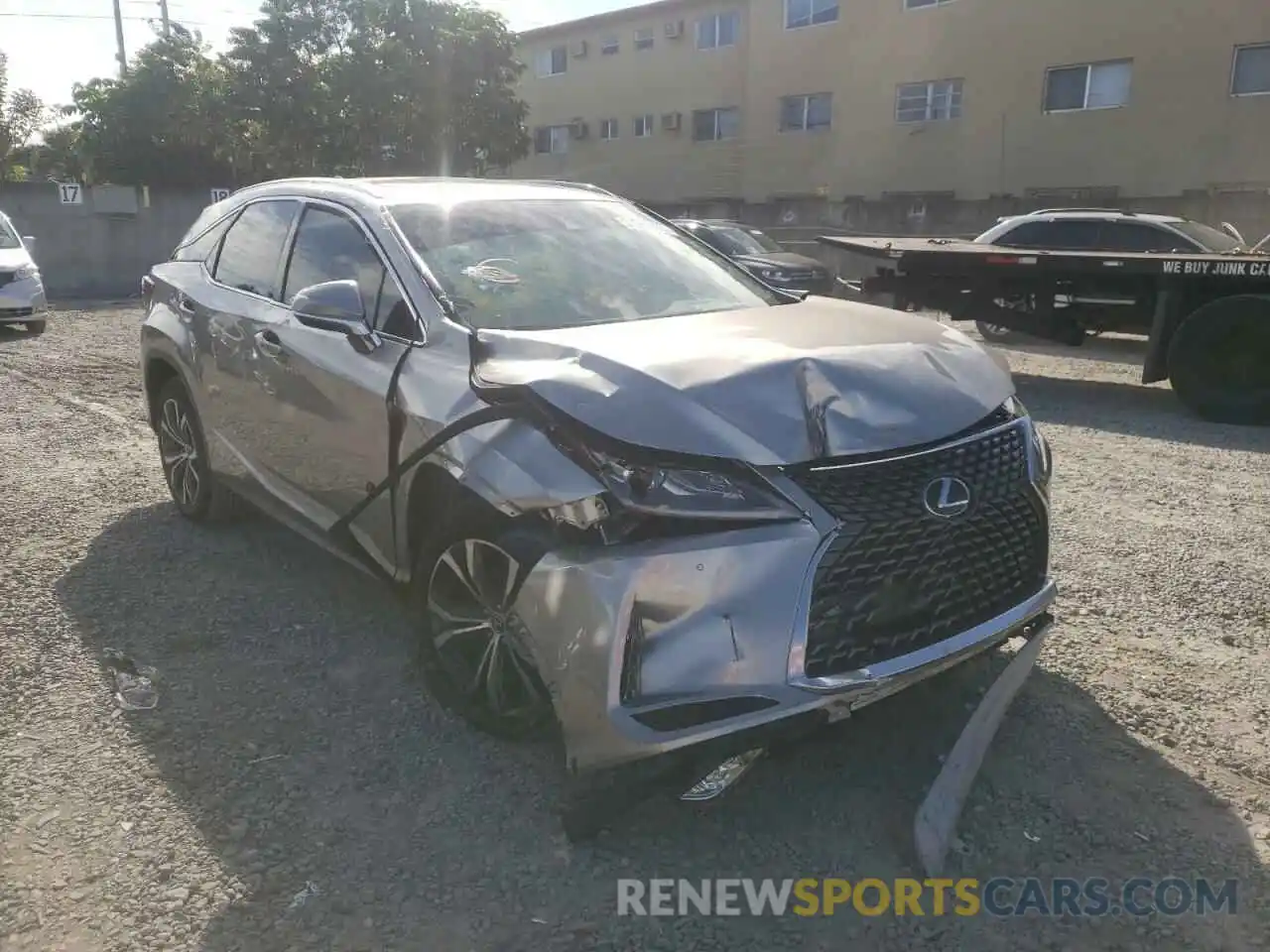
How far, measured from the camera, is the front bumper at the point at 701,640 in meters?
2.52

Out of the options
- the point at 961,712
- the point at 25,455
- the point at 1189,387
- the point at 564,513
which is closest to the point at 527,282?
the point at 564,513

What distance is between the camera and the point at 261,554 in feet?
16.7

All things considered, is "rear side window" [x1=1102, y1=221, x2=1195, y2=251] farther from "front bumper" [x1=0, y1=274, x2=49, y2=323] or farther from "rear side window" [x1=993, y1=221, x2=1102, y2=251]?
"front bumper" [x1=0, y1=274, x2=49, y2=323]

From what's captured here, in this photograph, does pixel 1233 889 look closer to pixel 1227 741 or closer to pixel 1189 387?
pixel 1227 741

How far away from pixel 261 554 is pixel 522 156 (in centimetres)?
3345

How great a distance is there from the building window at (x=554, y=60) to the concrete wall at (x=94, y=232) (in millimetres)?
16480

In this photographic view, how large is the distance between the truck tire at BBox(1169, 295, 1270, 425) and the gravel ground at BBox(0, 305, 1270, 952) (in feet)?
13.0

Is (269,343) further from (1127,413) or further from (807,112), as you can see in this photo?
(807,112)

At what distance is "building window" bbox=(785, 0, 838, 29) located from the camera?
27609 mm

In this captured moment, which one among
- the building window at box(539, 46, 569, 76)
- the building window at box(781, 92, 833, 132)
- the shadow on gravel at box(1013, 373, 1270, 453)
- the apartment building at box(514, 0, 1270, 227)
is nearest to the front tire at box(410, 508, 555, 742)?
the shadow on gravel at box(1013, 373, 1270, 453)

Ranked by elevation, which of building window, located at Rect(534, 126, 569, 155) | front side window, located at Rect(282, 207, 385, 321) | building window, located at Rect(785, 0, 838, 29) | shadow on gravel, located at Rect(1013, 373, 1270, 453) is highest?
building window, located at Rect(785, 0, 838, 29)

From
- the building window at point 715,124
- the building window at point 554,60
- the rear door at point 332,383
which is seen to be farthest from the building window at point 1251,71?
the rear door at point 332,383

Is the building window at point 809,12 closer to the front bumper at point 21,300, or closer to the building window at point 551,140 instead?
the building window at point 551,140

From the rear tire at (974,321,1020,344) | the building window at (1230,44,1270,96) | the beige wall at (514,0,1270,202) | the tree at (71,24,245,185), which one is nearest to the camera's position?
the rear tire at (974,321,1020,344)
